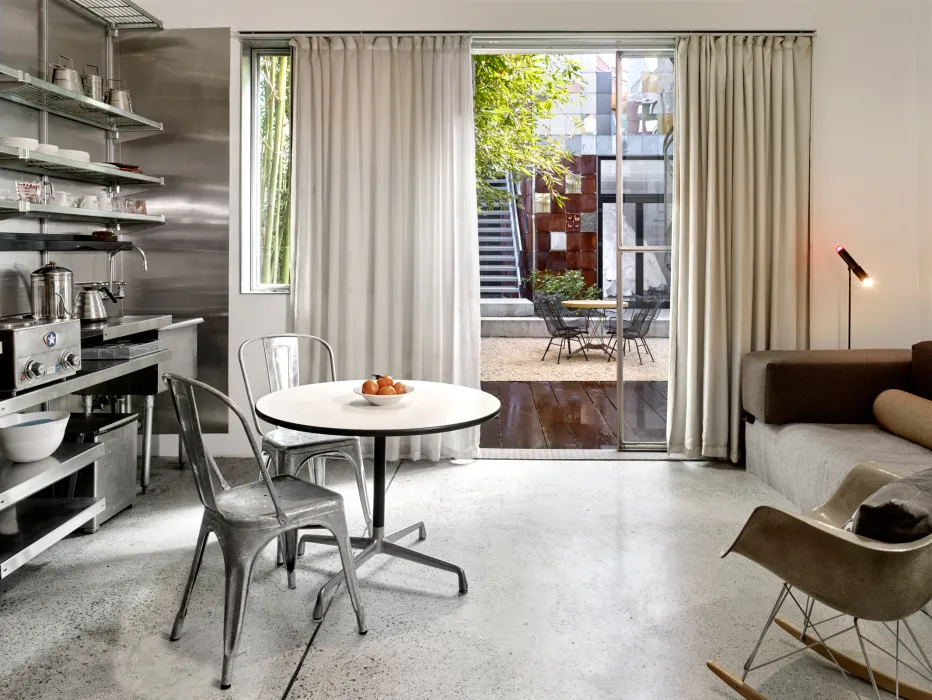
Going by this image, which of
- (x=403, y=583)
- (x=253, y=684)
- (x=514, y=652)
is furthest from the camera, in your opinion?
(x=403, y=583)

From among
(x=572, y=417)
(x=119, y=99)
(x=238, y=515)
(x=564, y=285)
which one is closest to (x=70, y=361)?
(x=238, y=515)

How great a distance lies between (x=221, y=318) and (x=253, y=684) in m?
2.82

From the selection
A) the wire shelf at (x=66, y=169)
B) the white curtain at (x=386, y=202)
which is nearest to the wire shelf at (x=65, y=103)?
the wire shelf at (x=66, y=169)

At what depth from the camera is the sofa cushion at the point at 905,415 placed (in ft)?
11.2

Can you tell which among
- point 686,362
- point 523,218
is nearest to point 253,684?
point 686,362

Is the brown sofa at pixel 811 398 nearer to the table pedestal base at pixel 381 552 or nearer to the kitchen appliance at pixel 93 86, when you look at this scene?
the table pedestal base at pixel 381 552

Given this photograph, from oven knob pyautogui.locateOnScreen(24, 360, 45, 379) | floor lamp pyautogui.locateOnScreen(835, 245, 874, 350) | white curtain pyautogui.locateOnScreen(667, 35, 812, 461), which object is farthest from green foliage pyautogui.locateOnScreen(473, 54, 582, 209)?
oven knob pyautogui.locateOnScreen(24, 360, 45, 379)

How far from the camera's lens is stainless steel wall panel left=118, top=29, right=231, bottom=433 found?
4.46 metres

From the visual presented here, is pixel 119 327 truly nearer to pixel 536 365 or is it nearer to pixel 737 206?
pixel 737 206

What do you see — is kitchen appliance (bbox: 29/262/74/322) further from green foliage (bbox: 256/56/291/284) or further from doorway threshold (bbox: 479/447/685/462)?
doorway threshold (bbox: 479/447/685/462)

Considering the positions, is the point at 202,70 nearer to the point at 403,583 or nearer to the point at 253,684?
the point at 403,583

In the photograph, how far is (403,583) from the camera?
2809 mm

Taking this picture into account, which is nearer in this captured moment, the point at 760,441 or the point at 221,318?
the point at 760,441

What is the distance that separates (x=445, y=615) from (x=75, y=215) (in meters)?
2.61
